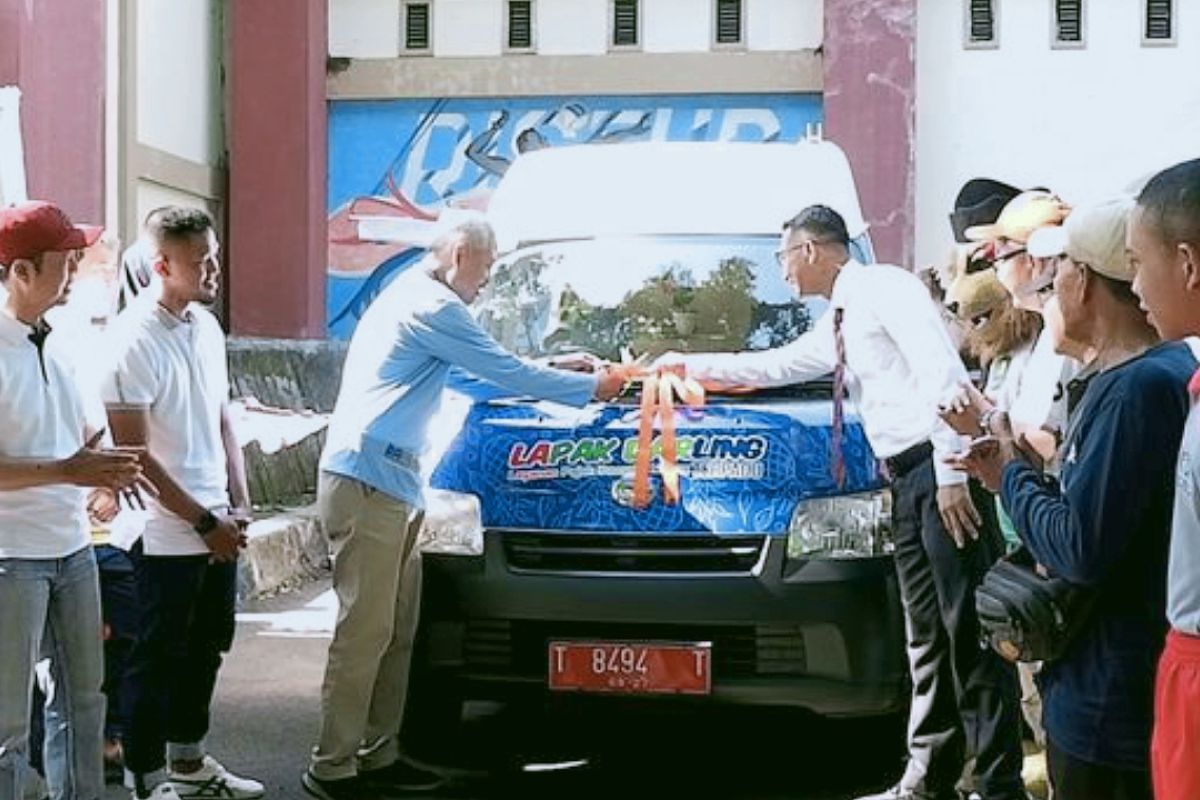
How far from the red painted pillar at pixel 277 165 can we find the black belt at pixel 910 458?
13.1 meters

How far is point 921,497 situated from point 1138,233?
2.54 metres

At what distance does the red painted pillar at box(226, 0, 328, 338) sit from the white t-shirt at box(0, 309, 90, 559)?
43.9ft

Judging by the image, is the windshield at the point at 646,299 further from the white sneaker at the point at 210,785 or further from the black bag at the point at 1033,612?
the black bag at the point at 1033,612

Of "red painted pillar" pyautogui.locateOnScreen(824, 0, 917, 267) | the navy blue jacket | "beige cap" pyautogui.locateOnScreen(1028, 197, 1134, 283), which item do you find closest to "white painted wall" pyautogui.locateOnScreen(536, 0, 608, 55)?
"red painted pillar" pyautogui.locateOnScreen(824, 0, 917, 267)

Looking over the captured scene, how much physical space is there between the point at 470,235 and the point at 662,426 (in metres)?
0.87

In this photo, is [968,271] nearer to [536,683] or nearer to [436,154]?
[536,683]

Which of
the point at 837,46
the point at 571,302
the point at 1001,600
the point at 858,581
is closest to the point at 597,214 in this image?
the point at 571,302

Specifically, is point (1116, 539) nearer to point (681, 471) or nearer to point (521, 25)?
point (681, 471)

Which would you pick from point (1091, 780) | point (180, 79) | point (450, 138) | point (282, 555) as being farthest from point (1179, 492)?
point (450, 138)

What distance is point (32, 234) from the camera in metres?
4.39

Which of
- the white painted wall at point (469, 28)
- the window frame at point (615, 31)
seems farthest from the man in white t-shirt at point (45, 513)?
the white painted wall at point (469, 28)

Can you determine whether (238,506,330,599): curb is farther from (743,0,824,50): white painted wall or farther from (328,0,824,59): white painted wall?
(743,0,824,50): white painted wall

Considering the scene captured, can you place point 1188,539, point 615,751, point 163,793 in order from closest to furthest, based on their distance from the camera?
point 1188,539 → point 163,793 → point 615,751

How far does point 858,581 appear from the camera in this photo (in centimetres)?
537
